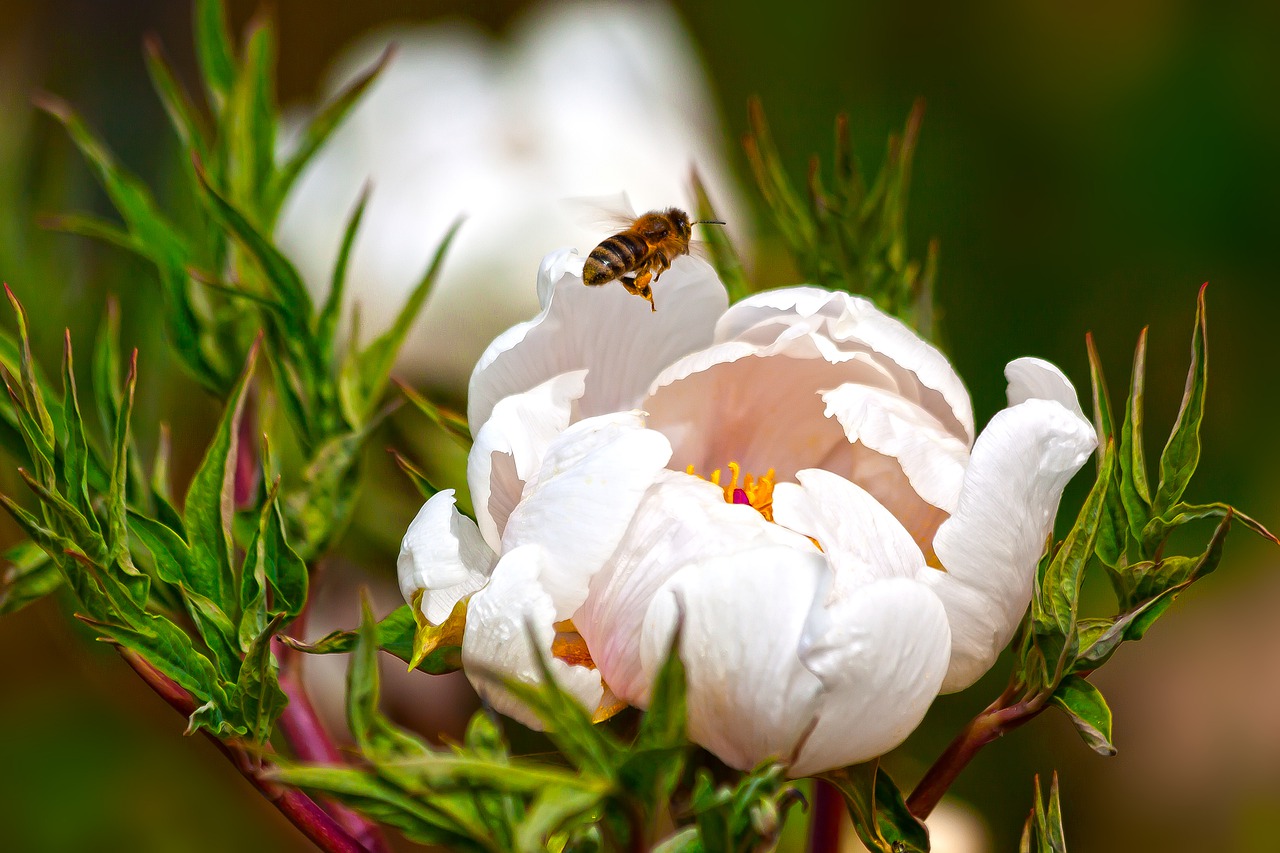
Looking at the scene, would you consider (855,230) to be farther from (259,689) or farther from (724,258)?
(259,689)

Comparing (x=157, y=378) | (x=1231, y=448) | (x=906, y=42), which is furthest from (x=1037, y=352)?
(x=157, y=378)

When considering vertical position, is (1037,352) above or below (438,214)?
below

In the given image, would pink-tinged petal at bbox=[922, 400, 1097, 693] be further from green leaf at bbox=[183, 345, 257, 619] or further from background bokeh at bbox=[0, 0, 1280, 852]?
background bokeh at bbox=[0, 0, 1280, 852]

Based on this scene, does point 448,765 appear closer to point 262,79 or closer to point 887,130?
point 262,79

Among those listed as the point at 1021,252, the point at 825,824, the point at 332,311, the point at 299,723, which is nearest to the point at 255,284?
the point at 332,311

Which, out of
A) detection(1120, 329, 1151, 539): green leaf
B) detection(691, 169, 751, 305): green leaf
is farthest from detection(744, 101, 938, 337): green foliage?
detection(1120, 329, 1151, 539): green leaf

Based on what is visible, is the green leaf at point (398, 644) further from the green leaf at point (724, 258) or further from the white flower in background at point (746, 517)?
the green leaf at point (724, 258)
